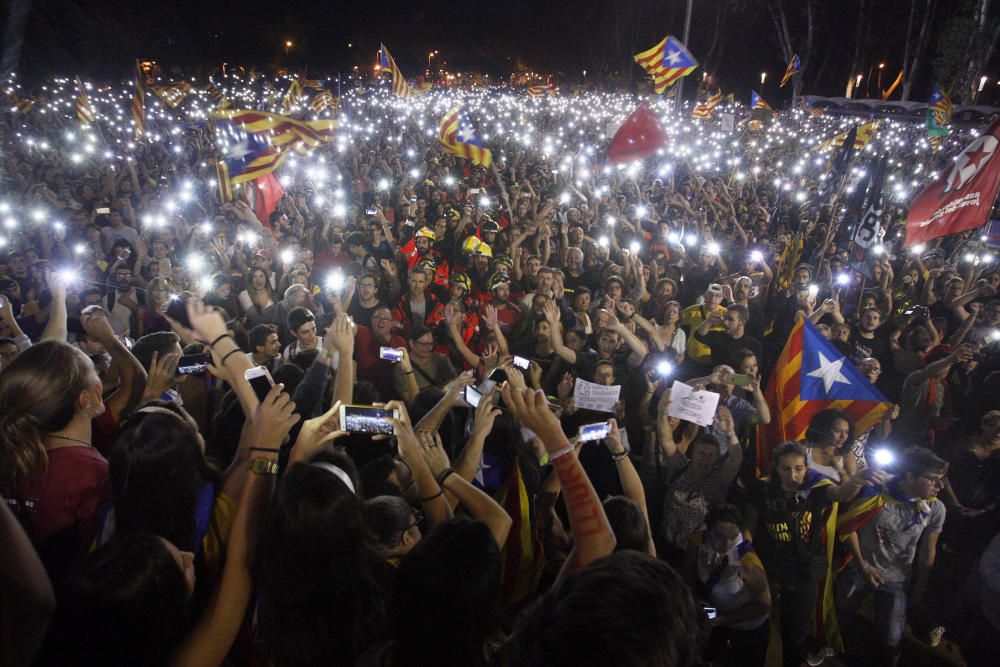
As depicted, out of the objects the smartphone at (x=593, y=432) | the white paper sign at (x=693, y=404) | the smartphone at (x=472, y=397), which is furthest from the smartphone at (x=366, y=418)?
the white paper sign at (x=693, y=404)

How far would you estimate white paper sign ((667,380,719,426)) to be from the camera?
12.7 ft

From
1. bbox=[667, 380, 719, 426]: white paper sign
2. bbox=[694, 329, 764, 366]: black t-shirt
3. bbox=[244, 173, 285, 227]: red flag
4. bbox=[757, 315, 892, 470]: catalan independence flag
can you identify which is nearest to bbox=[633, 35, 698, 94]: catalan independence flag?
bbox=[244, 173, 285, 227]: red flag

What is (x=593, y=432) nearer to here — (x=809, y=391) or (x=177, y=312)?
(x=809, y=391)

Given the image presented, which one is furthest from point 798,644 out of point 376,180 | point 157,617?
point 376,180

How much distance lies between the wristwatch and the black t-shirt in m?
5.00

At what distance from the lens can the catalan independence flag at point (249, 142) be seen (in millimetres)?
8531

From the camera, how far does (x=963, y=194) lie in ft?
20.3

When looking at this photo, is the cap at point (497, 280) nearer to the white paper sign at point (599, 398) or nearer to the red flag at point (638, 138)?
the white paper sign at point (599, 398)

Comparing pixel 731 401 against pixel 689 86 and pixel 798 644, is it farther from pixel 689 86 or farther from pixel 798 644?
pixel 689 86

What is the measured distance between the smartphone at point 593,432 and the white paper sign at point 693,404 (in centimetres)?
123

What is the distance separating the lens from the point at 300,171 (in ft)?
52.8

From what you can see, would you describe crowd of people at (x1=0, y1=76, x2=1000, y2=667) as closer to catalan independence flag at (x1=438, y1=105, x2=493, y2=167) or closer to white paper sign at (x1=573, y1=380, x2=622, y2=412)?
white paper sign at (x1=573, y1=380, x2=622, y2=412)

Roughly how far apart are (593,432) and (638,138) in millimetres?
8924

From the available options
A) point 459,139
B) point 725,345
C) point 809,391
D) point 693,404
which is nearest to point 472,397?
point 693,404
